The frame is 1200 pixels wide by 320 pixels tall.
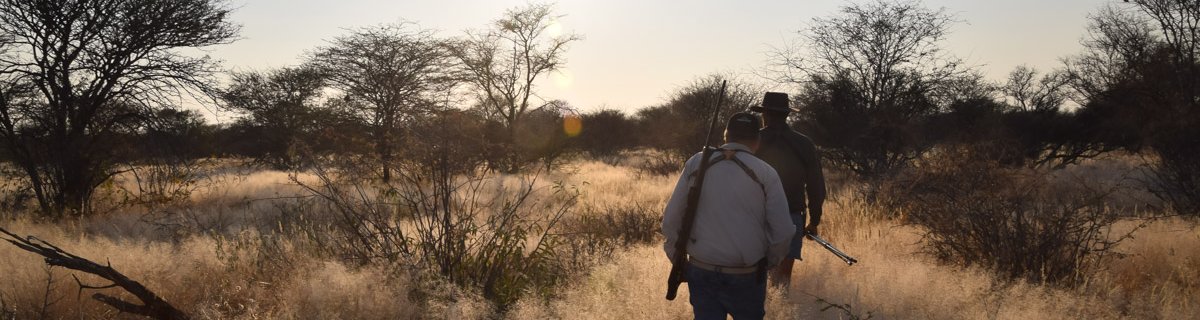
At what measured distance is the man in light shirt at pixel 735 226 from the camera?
2.81m

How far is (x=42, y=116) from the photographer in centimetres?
931

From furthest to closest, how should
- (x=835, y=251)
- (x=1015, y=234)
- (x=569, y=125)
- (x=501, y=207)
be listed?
(x=569, y=125) → (x=501, y=207) → (x=1015, y=234) → (x=835, y=251)

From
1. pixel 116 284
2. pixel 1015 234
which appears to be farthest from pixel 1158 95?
pixel 116 284

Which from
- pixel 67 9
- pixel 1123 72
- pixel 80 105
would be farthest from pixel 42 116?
pixel 1123 72

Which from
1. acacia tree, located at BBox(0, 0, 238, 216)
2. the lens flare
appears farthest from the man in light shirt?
the lens flare

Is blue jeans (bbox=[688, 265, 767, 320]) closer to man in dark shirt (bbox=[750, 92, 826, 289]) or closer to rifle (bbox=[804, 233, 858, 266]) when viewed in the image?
rifle (bbox=[804, 233, 858, 266])

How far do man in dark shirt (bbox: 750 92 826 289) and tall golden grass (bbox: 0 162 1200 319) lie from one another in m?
0.57

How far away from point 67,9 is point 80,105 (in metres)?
1.38

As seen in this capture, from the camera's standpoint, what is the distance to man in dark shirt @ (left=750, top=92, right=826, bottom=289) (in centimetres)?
423

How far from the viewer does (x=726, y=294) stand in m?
2.89

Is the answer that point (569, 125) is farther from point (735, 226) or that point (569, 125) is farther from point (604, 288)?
point (735, 226)

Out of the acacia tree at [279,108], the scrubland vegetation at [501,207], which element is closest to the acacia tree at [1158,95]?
the scrubland vegetation at [501,207]

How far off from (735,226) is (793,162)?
168cm

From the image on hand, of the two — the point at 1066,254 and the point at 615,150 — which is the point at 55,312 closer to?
the point at 1066,254
